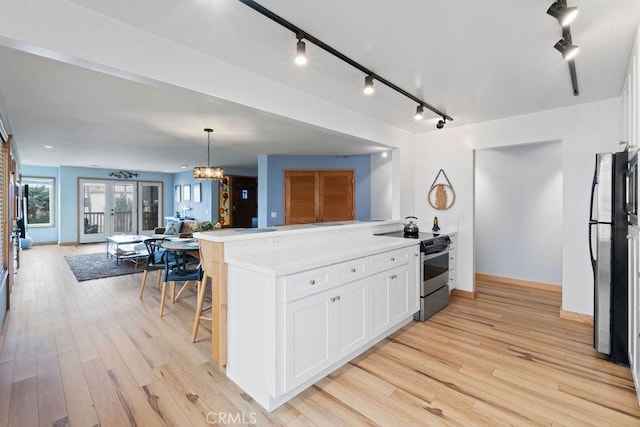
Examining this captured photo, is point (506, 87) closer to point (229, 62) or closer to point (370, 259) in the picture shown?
point (370, 259)

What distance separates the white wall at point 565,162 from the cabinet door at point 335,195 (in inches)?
87.3

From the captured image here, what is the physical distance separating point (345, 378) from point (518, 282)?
3874 mm

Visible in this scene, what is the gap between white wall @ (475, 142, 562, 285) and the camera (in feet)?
14.6

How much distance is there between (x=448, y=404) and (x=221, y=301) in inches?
68.6

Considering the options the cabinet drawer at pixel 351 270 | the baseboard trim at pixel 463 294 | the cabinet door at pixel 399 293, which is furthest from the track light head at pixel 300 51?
the baseboard trim at pixel 463 294

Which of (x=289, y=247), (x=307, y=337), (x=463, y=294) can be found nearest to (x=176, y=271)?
(x=289, y=247)

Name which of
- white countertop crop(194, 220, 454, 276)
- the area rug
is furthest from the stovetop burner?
the area rug

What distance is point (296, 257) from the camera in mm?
2240

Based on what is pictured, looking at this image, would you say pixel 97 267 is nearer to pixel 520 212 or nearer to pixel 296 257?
pixel 296 257

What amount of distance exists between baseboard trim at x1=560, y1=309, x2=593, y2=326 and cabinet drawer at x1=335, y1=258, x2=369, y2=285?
103 inches

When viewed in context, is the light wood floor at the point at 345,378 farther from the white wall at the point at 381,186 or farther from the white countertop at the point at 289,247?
the white wall at the point at 381,186

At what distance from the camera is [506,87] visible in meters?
2.86

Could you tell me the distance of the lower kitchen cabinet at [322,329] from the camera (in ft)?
6.38

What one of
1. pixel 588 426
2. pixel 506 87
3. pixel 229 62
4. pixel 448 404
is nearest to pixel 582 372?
pixel 588 426
